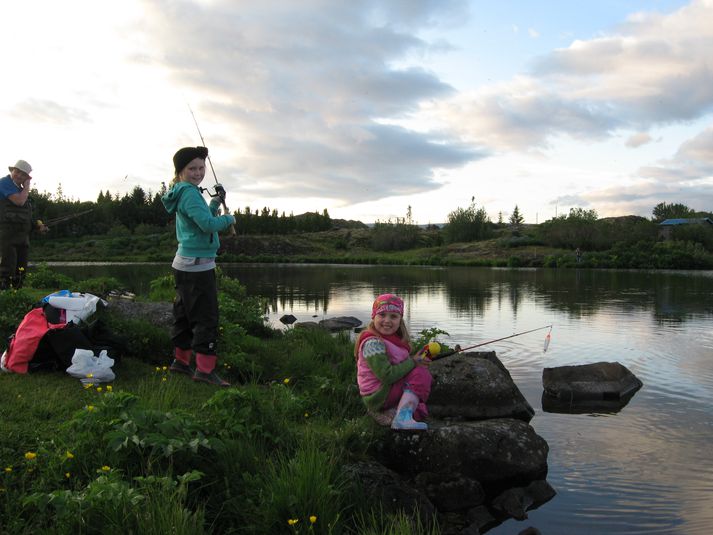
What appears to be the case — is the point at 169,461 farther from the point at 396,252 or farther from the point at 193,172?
the point at 396,252

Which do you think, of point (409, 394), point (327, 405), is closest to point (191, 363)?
point (327, 405)

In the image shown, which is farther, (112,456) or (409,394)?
(409,394)

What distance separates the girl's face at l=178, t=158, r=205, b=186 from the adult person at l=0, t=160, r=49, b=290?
4.89m

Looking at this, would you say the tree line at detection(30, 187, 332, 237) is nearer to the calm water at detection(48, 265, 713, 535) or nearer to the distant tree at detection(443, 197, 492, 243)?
the distant tree at detection(443, 197, 492, 243)

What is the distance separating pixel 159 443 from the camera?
A: 169 inches

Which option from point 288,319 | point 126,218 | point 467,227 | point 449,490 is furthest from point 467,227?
point 449,490

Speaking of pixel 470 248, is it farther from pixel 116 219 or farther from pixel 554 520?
pixel 554 520

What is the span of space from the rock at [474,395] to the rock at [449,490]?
2.33 metres

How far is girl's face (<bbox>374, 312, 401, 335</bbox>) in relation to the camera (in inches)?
236

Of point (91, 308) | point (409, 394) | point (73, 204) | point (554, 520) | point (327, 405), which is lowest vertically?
point (554, 520)

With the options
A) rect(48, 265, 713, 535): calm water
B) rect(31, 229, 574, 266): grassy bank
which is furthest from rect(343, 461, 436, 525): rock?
rect(31, 229, 574, 266): grassy bank

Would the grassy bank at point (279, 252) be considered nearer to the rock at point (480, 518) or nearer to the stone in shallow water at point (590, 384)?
the stone in shallow water at point (590, 384)

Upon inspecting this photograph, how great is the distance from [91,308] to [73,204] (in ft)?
349

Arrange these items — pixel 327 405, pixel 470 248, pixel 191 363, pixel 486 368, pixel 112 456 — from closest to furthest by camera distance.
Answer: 1. pixel 112 456
2. pixel 327 405
3. pixel 191 363
4. pixel 486 368
5. pixel 470 248
